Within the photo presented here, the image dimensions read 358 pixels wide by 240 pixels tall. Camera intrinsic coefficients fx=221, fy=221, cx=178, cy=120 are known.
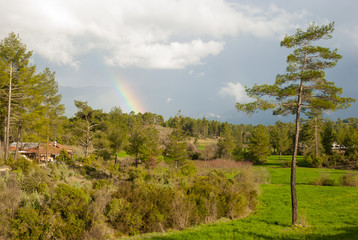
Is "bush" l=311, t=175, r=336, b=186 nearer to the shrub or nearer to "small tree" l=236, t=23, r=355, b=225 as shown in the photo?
the shrub

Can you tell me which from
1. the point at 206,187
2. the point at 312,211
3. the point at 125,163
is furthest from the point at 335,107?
the point at 125,163

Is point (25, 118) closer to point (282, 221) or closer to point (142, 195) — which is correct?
point (142, 195)

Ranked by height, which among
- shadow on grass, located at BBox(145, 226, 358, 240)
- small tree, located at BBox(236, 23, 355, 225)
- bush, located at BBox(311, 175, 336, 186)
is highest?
small tree, located at BBox(236, 23, 355, 225)

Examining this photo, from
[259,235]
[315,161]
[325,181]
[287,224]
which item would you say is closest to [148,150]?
[325,181]

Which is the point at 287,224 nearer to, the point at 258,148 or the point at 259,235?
the point at 259,235

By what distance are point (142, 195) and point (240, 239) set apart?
4.84 m

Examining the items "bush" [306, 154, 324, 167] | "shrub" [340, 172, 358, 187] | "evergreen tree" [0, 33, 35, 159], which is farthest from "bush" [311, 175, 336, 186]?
"evergreen tree" [0, 33, 35, 159]

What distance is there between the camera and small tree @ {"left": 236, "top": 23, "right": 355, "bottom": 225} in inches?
391

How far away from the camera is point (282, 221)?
10.6m

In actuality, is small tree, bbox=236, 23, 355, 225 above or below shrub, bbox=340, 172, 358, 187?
above

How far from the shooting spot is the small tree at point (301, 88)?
993cm

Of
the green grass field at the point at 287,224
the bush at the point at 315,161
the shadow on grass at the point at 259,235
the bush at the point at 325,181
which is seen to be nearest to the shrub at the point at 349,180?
the bush at the point at 325,181

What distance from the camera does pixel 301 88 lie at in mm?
10344

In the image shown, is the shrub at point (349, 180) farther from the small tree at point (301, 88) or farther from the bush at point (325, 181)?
the small tree at point (301, 88)
